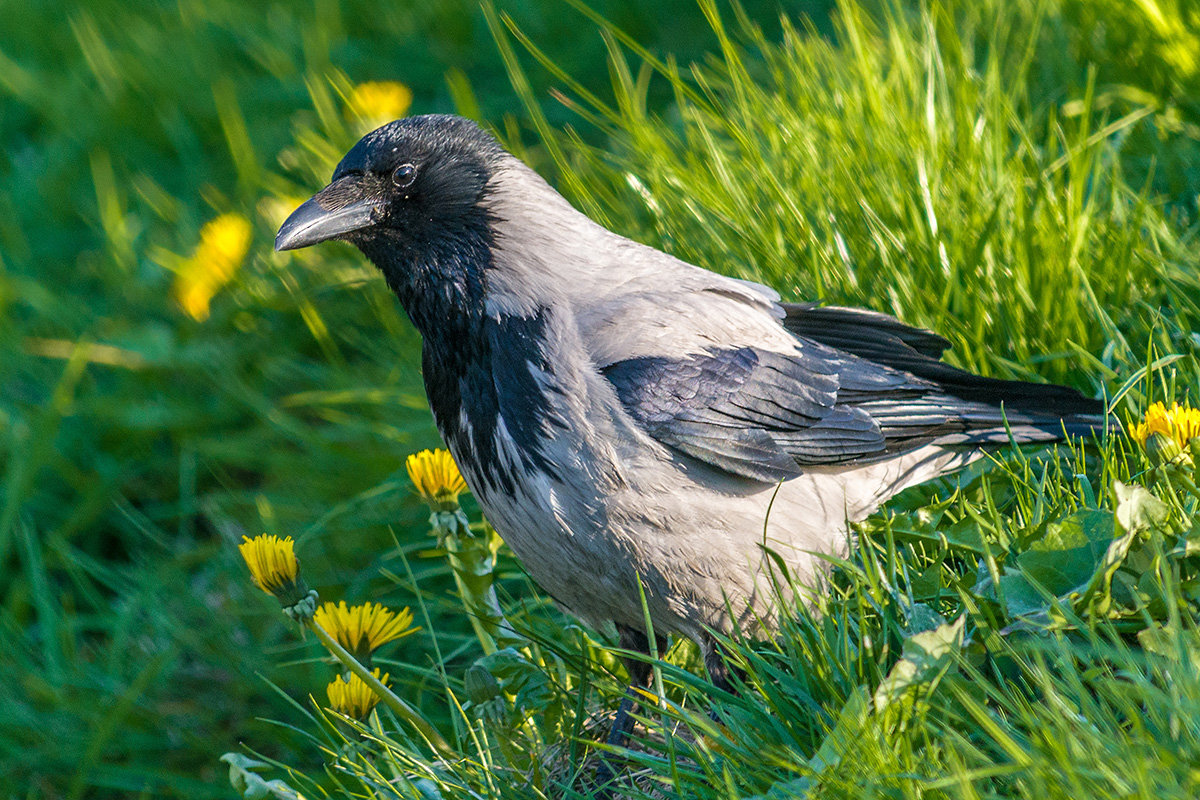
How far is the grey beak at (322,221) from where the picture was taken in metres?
2.96

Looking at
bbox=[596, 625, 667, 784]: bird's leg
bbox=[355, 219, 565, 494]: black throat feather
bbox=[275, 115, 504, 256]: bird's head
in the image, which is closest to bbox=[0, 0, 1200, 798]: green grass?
bbox=[596, 625, 667, 784]: bird's leg

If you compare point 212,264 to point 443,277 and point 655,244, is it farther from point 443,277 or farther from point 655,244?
point 443,277

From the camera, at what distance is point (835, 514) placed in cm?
296

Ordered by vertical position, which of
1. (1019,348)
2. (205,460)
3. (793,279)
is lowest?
(205,460)

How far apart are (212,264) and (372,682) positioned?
309cm

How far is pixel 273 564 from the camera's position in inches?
96.9

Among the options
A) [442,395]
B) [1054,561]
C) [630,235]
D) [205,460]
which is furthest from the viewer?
[205,460]

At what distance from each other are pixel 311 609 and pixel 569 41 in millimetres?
4136

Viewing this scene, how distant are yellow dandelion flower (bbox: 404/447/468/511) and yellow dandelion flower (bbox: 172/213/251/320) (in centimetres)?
250

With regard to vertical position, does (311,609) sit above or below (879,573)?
above

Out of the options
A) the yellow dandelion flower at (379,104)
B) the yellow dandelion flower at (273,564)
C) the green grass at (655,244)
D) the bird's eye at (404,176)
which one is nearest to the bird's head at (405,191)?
the bird's eye at (404,176)

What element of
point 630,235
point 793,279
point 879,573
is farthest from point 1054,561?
point 630,235

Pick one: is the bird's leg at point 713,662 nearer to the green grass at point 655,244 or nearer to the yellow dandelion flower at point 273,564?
the green grass at point 655,244

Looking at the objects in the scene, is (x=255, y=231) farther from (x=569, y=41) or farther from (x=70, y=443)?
(x=569, y=41)
